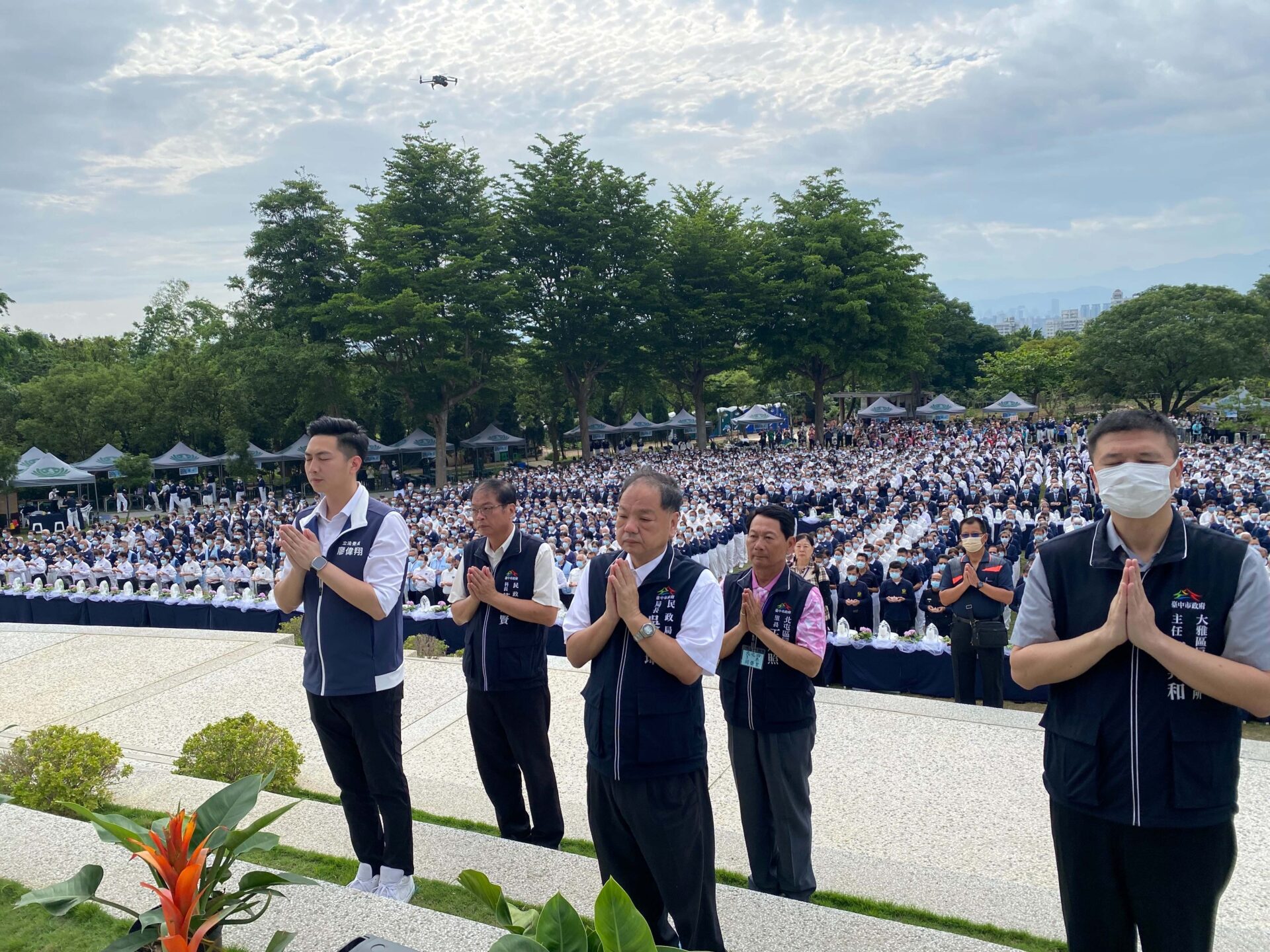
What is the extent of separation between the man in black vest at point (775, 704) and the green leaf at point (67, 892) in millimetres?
2451

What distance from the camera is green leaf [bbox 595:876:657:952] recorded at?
2.08 meters

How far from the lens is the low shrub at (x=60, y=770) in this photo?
459cm

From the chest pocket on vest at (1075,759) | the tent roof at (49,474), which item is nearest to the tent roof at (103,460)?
the tent roof at (49,474)

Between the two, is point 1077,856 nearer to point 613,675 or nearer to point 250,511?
point 613,675

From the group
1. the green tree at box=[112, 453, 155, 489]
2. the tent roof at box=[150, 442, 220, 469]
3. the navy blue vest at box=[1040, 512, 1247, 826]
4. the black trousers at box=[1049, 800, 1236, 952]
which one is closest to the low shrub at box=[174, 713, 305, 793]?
the black trousers at box=[1049, 800, 1236, 952]

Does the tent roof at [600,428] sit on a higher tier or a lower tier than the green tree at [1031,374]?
lower

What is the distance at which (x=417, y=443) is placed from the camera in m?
36.0

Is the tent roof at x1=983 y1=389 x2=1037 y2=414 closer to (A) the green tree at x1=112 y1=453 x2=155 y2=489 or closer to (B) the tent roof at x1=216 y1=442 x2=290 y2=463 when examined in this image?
(B) the tent roof at x1=216 y1=442 x2=290 y2=463

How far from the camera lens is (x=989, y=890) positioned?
12.2 feet

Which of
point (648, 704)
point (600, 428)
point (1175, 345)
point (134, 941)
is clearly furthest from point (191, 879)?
point (1175, 345)

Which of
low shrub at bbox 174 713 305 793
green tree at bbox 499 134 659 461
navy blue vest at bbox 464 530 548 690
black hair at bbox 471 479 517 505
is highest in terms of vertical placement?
green tree at bbox 499 134 659 461

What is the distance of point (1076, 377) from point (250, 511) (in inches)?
1686

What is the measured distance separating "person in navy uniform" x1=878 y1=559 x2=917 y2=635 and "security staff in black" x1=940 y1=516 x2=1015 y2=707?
2247 millimetres

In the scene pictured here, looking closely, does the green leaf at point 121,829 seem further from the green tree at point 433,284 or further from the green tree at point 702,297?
the green tree at point 702,297
